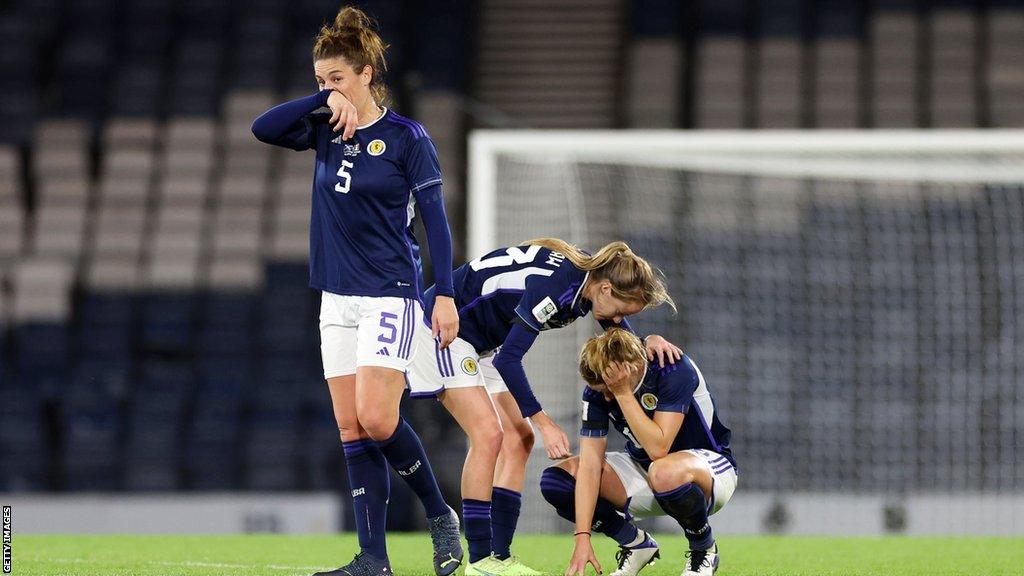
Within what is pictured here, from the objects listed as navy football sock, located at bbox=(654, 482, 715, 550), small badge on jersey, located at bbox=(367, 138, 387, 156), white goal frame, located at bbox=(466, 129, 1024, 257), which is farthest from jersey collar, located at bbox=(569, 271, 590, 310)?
white goal frame, located at bbox=(466, 129, 1024, 257)

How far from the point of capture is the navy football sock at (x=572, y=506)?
4598 mm

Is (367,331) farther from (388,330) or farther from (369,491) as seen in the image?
(369,491)

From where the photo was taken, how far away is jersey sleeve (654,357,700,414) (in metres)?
4.36

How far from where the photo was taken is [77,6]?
14.3 metres

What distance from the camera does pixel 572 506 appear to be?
4.63 m

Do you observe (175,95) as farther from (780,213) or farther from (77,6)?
(780,213)

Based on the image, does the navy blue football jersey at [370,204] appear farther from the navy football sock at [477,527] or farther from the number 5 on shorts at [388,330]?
the navy football sock at [477,527]

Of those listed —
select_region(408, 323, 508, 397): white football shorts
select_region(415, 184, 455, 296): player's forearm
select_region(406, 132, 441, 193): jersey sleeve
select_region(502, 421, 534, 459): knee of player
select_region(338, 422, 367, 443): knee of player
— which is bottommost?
select_region(502, 421, 534, 459): knee of player

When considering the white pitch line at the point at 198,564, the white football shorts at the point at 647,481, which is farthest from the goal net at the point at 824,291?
the white football shorts at the point at 647,481

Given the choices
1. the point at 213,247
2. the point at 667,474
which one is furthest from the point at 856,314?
the point at 667,474

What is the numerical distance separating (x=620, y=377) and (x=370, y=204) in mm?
921

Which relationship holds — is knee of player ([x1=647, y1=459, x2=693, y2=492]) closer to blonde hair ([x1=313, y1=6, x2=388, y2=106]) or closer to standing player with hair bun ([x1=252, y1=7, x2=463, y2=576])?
standing player with hair bun ([x1=252, y1=7, x2=463, y2=576])

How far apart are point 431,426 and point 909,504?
324 cm

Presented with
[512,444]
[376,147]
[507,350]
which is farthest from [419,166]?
[512,444]
